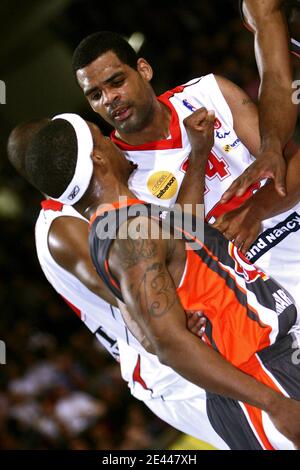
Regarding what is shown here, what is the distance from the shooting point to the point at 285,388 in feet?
10.2

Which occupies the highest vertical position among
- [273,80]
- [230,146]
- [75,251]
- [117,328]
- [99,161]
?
[273,80]

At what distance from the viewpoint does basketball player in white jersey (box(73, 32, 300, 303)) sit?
3.71 m

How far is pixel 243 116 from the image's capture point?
152 inches

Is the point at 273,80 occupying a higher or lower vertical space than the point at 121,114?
higher

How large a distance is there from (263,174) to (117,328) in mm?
1136

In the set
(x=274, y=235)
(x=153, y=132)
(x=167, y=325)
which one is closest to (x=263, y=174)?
(x=274, y=235)

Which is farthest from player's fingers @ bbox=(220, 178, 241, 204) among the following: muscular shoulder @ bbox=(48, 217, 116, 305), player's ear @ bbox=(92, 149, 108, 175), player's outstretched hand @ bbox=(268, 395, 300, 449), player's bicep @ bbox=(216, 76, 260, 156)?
player's outstretched hand @ bbox=(268, 395, 300, 449)

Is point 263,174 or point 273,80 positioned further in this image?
point 273,80

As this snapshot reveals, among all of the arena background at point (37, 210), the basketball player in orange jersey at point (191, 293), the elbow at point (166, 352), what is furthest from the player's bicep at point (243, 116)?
the arena background at point (37, 210)

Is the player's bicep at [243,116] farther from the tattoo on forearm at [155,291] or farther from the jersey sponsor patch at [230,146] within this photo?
the tattoo on forearm at [155,291]

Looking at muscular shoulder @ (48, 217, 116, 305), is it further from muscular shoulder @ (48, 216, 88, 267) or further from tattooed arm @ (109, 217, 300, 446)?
tattooed arm @ (109, 217, 300, 446)

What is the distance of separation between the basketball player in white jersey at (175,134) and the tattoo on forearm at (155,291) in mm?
928

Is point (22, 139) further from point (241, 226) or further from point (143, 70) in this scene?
point (241, 226)
